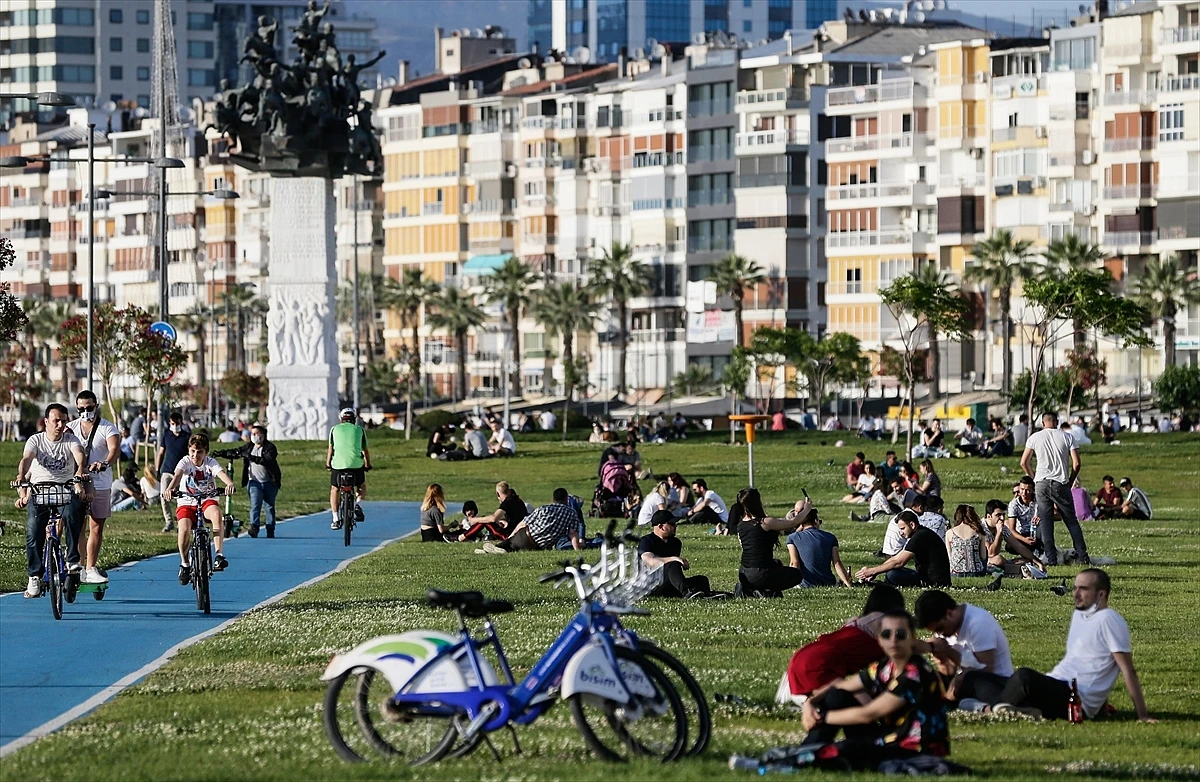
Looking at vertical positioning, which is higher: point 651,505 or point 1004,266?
point 1004,266

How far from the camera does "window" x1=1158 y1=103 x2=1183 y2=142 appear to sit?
115 meters

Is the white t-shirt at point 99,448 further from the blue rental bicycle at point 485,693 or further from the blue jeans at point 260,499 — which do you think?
the blue jeans at point 260,499

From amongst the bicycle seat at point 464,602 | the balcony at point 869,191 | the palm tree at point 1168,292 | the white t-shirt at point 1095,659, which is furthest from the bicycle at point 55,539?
the balcony at point 869,191

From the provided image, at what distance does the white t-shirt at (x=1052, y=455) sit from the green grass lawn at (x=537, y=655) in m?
1.30

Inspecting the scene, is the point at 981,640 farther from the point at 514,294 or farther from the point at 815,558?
the point at 514,294

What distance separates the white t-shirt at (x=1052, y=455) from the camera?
1236 inches

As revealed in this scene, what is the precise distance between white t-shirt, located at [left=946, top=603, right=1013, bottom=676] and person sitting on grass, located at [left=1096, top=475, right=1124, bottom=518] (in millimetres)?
29566

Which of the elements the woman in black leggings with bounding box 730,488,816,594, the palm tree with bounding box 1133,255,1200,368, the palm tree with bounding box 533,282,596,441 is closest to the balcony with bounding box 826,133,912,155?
the palm tree with bounding box 533,282,596,441

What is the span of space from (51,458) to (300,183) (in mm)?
60776

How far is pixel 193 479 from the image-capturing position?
25656 millimetres

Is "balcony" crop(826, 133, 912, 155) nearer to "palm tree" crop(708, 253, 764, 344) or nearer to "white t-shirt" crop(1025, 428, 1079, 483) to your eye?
"palm tree" crop(708, 253, 764, 344)

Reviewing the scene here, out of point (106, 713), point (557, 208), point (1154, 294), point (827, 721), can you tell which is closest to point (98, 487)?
point (106, 713)

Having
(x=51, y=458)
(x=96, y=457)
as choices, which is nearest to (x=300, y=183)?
(x=96, y=457)

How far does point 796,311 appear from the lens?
446ft
